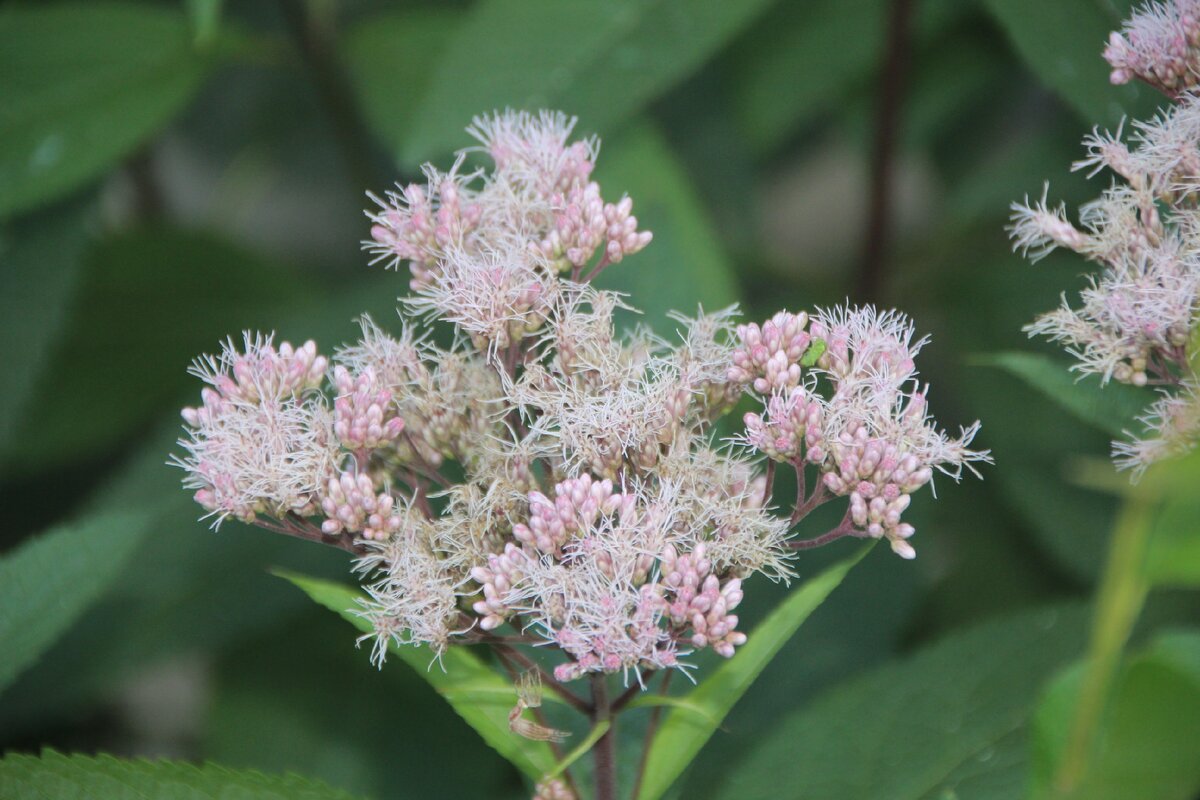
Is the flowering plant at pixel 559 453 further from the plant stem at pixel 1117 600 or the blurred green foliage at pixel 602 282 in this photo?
the plant stem at pixel 1117 600

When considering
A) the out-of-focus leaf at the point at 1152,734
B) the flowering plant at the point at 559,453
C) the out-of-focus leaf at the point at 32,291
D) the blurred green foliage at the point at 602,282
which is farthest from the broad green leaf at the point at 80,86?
the out-of-focus leaf at the point at 1152,734

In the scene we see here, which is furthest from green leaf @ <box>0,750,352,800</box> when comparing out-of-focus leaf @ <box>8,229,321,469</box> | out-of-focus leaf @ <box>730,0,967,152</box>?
out-of-focus leaf @ <box>730,0,967,152</box>

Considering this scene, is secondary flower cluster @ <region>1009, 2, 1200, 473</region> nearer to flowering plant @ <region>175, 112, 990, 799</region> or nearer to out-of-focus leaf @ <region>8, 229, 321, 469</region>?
flowering plant @ <region>175, 112, 990, 799</region>

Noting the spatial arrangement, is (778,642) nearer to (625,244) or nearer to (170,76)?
(625,244)

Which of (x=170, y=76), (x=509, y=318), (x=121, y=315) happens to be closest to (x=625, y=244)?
(x=509, y=318)

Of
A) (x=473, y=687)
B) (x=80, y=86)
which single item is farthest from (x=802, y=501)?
(x=80, y=86)

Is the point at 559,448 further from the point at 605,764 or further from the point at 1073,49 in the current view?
the point at 1073,49
